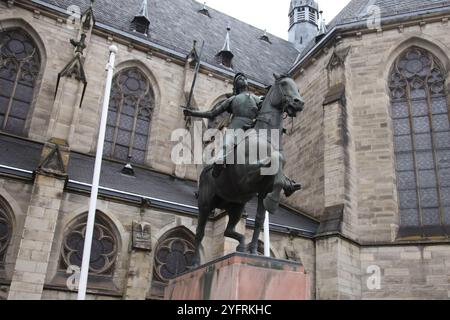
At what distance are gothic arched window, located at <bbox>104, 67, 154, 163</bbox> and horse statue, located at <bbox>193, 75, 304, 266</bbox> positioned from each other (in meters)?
12.1

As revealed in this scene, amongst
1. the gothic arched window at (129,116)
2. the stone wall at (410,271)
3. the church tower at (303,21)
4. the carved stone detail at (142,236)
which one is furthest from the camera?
the church tower at (303,21)

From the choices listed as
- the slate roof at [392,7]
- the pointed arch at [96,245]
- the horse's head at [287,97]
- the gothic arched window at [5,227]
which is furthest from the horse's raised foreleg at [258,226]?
the slate roof at [392,7]

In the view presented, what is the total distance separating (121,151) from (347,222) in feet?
27.8

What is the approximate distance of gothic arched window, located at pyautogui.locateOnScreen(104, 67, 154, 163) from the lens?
1692 cm

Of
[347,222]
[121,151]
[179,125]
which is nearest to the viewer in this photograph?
[347,222]

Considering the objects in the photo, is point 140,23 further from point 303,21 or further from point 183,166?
point 303,21

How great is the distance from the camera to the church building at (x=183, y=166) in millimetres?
11297

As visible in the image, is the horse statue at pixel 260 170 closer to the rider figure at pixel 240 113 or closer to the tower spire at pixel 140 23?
the rider figure at pixel 240 113

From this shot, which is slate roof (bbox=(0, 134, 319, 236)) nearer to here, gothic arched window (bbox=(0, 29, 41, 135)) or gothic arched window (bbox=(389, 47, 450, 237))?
gothic arched window (bbox=(0, 29, 41, 135))

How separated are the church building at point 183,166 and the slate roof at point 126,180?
0.08 meters
